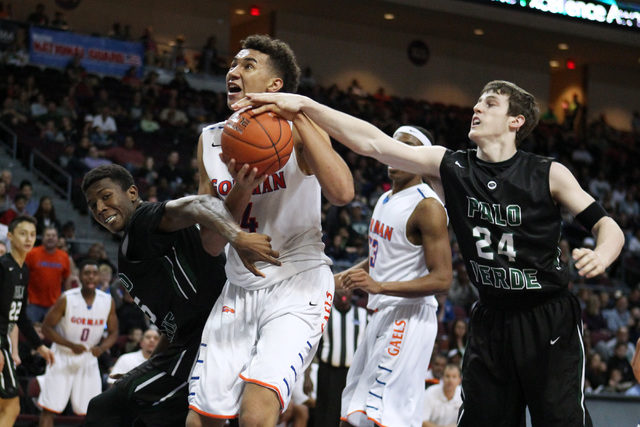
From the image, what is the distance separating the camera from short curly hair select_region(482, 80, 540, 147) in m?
4.09

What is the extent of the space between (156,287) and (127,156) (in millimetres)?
10344

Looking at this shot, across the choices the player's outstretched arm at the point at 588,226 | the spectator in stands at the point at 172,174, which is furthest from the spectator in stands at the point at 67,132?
the player's outstretched arm at the point at 588,226

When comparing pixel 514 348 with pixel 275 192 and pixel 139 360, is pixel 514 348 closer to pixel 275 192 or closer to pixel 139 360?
pixel 275 192

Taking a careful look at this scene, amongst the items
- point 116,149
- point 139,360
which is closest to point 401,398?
point 139,360

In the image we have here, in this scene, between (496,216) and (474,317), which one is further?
(474,317)

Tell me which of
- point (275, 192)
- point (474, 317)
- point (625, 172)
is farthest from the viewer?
point (625, 172)

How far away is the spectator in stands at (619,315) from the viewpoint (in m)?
14.7

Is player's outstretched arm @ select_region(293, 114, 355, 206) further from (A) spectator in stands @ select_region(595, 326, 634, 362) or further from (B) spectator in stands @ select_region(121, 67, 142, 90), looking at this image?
(B) spectator in stands @ select_region(121, 67, 142, 90)

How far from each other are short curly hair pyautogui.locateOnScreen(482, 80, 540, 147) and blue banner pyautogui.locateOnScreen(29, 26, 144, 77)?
14290 millimetres

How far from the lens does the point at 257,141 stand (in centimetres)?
342

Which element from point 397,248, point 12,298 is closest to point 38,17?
point 12,298

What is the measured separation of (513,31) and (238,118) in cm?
2102

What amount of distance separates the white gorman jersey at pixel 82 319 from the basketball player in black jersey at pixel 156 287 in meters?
4.51

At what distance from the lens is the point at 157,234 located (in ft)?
12.6
